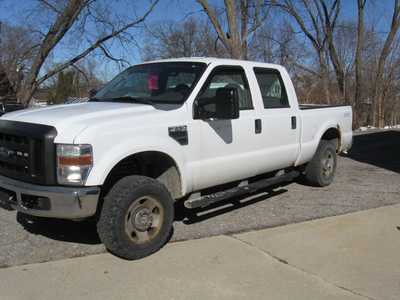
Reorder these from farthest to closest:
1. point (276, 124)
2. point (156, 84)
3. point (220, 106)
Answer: point (276, 124)
point (156, 84)
point (220, 106)

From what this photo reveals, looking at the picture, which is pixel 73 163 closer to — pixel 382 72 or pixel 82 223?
pixel 82 223

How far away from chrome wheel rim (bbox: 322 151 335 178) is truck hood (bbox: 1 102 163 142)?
3.71 meters

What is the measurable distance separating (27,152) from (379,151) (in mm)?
9736

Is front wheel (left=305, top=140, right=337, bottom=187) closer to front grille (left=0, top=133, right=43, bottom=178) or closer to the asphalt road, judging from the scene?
the asphalt road

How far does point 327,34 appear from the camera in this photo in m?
23.0

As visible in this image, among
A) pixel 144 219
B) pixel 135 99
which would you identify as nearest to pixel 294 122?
pixel 135 99

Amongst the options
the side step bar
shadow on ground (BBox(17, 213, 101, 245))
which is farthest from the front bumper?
the side step bar

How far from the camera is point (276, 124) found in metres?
6.23

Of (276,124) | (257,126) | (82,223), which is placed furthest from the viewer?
(276,124)

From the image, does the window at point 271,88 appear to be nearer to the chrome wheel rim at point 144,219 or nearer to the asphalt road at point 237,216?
the asphalt road at point 237,216

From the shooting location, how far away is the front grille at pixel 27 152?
415 centimetres

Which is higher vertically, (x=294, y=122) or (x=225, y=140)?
(x=294, y=122)

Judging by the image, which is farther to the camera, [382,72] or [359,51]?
[382,72]

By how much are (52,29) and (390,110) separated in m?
19.4
